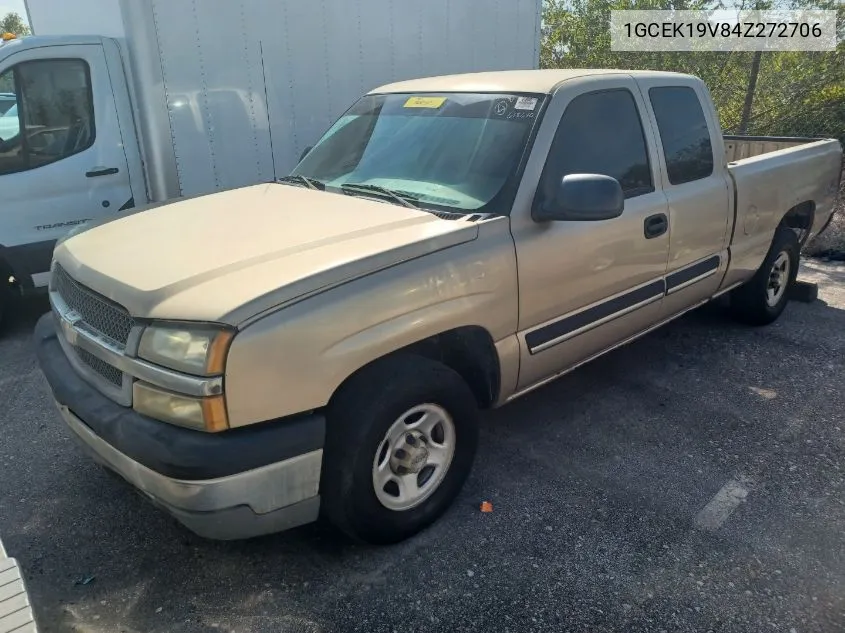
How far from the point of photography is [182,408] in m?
2.23

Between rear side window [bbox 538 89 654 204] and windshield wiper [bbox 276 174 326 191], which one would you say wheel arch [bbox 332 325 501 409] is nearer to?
rear side window [bbox 538 89 654 204]

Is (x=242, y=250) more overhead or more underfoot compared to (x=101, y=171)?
more overhead

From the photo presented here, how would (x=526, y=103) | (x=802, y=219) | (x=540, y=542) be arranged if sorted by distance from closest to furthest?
(x=540, y=542) < (x=526, y=103) < (x=802, y=219)

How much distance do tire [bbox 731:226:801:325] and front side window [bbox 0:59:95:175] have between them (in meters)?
5.16

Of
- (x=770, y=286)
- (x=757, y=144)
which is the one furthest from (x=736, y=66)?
(x=770, y=286)

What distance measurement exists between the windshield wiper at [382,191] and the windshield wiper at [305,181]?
0.17 metres

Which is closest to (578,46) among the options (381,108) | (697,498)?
(381,108)

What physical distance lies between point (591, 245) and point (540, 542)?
56.2 inches

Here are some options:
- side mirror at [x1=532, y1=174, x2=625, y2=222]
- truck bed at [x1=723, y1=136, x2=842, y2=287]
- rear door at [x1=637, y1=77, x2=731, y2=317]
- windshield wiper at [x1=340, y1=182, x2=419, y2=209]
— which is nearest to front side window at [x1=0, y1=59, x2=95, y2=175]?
windshield wiper at [x1=340, y1=182, x2=419, y2=209]

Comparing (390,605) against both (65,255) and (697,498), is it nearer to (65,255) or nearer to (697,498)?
(697,498)

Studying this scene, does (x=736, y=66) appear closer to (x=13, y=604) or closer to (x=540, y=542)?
(x=540, y=542)

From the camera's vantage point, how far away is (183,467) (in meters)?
2.19

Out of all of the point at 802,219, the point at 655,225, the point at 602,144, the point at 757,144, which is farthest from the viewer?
the point at 757,144

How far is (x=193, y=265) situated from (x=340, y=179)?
4.25ft
